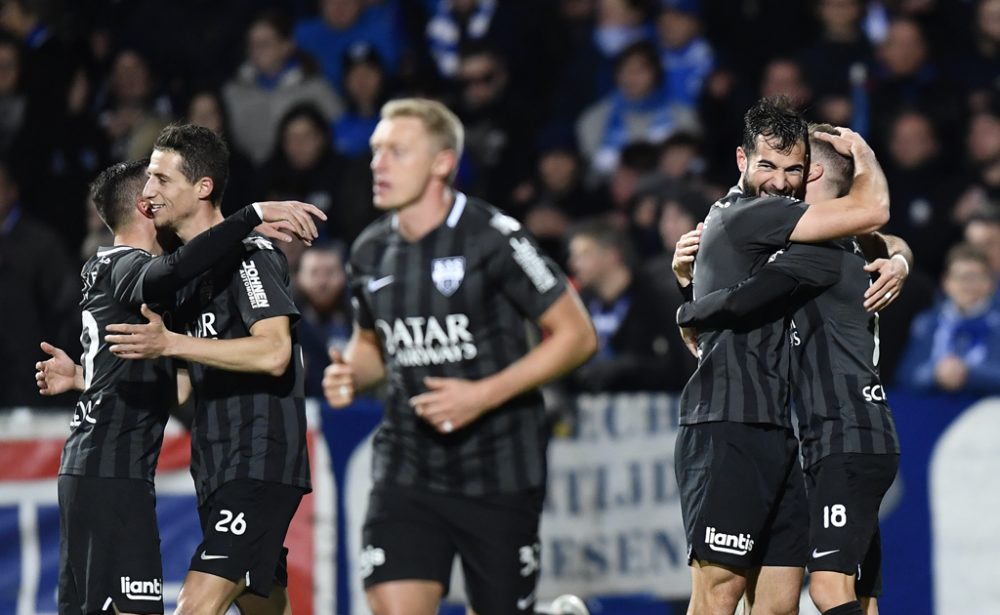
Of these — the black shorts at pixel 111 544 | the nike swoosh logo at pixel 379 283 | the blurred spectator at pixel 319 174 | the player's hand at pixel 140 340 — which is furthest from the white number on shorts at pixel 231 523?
the blurred spectator at pixel 319 174

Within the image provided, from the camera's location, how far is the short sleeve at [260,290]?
5676mm

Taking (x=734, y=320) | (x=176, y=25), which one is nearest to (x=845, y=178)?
(x=734, y=320)

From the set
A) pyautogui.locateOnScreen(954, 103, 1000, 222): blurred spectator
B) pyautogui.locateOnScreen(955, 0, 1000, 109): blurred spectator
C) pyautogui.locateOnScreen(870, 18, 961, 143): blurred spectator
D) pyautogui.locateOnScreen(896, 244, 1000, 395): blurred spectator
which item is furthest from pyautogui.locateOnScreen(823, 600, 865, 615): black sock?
pyautogui.locateOnScreen(955, 0, 1000, 109): blurred spectator

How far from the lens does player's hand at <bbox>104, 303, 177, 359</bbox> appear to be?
530cm

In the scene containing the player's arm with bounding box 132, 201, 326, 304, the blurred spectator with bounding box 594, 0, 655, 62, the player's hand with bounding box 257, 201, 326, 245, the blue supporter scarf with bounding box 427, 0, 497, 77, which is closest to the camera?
the player's arm with bounding box 132, 201, 326, 304

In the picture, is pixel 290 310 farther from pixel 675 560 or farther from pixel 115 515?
pixel 675 560

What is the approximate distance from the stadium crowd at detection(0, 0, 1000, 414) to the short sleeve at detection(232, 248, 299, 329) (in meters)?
3.59

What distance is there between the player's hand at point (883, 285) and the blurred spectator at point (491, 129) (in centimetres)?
593

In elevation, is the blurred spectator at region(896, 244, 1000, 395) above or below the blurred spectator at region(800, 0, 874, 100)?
below

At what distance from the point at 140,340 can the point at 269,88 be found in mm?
6654

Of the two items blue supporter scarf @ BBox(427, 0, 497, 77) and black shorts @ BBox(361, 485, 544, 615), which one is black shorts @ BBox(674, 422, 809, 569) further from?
blue supporter scarf @ BBox(427, 0, 497, 77)

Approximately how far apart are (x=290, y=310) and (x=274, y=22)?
637 cm

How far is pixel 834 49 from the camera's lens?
1167 centimetres

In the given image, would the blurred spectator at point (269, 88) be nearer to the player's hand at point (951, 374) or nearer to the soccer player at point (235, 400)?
the player's hand at point (951, 374)
